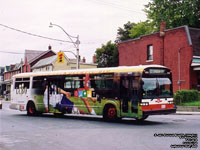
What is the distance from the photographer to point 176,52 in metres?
34.9

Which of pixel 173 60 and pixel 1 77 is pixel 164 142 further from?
pixel 1 77

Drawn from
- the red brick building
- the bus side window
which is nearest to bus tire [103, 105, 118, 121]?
the bus side window

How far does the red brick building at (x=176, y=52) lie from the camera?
33.0 m

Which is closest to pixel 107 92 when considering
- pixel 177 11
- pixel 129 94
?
pixel 129 94

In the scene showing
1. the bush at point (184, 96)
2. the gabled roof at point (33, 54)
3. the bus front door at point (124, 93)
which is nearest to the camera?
the bus front door at point (124, 93)

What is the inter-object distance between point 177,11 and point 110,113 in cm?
3073

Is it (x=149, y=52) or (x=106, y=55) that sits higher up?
(x=106, y=55)

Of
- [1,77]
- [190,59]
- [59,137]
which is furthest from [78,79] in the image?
[1,77]

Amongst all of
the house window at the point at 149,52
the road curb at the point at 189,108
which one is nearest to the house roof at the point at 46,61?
the house window at the point at 149,52

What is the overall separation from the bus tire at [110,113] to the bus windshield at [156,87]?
2062mm

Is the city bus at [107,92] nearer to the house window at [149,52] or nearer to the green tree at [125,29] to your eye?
the house window at [149,52]

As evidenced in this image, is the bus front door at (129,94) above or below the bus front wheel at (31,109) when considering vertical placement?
above

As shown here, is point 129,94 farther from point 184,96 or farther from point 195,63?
point 195,63

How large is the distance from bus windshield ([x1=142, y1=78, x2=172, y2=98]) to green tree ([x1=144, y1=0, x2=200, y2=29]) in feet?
94.5
